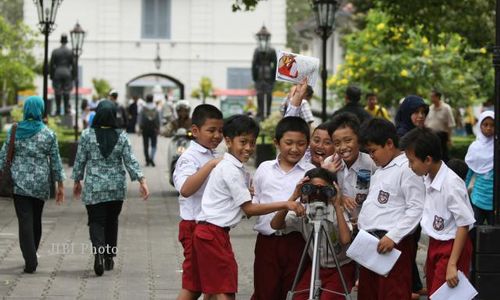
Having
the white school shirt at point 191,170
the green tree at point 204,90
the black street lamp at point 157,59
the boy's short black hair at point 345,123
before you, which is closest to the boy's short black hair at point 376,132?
→ the boy's short black hair at point 345,123

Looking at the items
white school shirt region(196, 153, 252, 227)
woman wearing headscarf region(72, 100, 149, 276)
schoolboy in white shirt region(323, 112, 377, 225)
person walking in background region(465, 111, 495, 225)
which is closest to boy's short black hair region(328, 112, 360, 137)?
schoolboy in white shirt region(323, 112, 377, 225)

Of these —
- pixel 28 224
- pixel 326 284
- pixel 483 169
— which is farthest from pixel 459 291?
pixel 28 224

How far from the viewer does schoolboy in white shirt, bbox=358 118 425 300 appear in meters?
8.13

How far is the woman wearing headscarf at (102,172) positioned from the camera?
11.9 meters

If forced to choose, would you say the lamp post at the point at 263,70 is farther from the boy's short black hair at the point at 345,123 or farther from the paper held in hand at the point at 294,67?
the boy's short black hair at the point at 345,123

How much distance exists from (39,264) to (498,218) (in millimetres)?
5157

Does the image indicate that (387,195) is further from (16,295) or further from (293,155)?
(16,295)

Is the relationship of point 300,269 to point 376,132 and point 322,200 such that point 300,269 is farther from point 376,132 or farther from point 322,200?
point 376,132

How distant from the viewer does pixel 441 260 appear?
8.03 meters

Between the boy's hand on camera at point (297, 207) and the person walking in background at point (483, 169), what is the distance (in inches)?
184

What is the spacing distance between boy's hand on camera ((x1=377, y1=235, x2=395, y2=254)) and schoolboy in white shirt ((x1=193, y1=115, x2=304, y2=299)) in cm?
85

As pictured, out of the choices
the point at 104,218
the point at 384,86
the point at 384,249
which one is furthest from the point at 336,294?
the point at 384,86

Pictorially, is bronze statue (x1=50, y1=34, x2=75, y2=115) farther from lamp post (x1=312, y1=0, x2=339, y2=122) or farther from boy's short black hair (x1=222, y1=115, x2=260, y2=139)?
boy's short black hair (x1=222, y1=115, x2=260, y2=139)

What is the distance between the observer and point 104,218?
1209 centimetres
